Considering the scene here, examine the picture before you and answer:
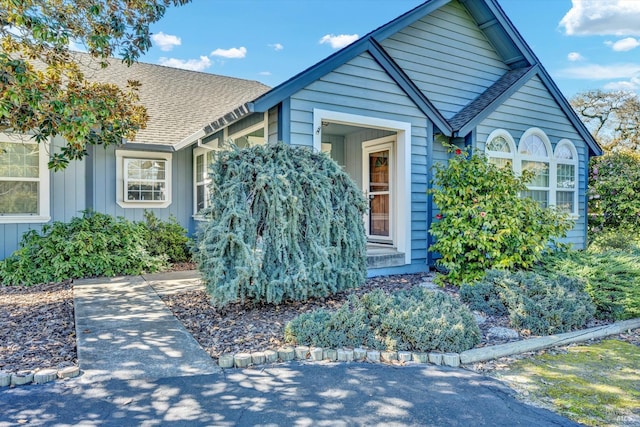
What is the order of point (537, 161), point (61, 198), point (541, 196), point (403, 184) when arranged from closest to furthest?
point (403, 184) < point (61, 198) < point (537, 161) < point (541, 196)

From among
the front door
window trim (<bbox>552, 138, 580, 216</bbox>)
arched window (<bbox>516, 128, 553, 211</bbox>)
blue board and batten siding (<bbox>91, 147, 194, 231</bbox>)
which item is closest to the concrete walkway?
blue board and batten siding (<bbox>91, 147, 194, 231</bbox>)

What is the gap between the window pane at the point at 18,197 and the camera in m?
7.82

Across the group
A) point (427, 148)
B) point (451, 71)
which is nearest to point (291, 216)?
point (427, 148)

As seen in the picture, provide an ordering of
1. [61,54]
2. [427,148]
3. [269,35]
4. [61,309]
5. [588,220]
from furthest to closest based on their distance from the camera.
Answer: [269,35], [588,220], [427,148], [61,54], [61,309]

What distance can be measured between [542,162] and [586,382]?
7117mm

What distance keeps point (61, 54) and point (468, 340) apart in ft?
21.3

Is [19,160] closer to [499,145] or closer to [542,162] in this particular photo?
[499,145]

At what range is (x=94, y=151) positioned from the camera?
8.99 meters

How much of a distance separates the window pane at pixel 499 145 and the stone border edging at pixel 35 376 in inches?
310

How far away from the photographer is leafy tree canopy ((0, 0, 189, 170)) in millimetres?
4594

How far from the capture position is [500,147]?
28.2 feet

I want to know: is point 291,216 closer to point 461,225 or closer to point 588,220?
point 461,225

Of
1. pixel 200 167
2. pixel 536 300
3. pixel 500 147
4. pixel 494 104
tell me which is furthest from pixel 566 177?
pixel 200 167

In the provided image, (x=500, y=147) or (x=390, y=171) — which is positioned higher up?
(x=500, y=147)
